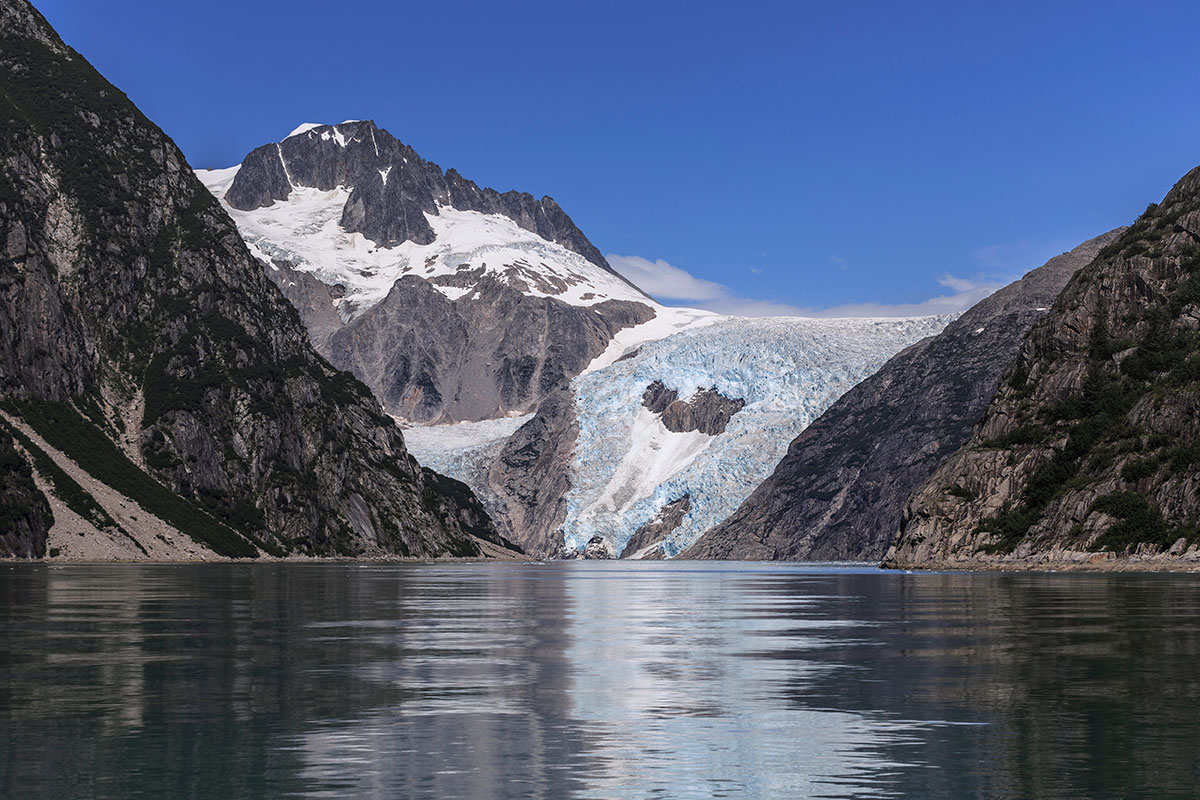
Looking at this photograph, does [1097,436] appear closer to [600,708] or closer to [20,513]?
[20,513]

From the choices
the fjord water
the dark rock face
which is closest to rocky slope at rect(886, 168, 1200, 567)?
the fjord water

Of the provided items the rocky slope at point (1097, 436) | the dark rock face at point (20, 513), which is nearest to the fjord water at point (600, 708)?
the rocky slope at point (1097, 436)

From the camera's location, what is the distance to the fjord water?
21250 millimetres

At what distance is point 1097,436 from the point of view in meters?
163

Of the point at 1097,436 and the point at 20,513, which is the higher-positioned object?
the point at 1097,436

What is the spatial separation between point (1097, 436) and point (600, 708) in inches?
5716

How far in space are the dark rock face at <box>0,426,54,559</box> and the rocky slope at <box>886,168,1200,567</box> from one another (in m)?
110

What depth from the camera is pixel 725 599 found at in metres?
88.1

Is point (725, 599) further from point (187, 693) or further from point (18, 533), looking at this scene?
point (18, 533)

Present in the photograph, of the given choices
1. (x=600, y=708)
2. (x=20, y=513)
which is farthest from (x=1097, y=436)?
(x=600, y=708)

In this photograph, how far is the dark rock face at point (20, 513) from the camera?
598 ft

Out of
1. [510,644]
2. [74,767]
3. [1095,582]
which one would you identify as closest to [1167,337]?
[1095,582]

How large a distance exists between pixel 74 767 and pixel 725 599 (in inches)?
2686

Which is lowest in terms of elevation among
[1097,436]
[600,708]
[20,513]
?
[600,708]
